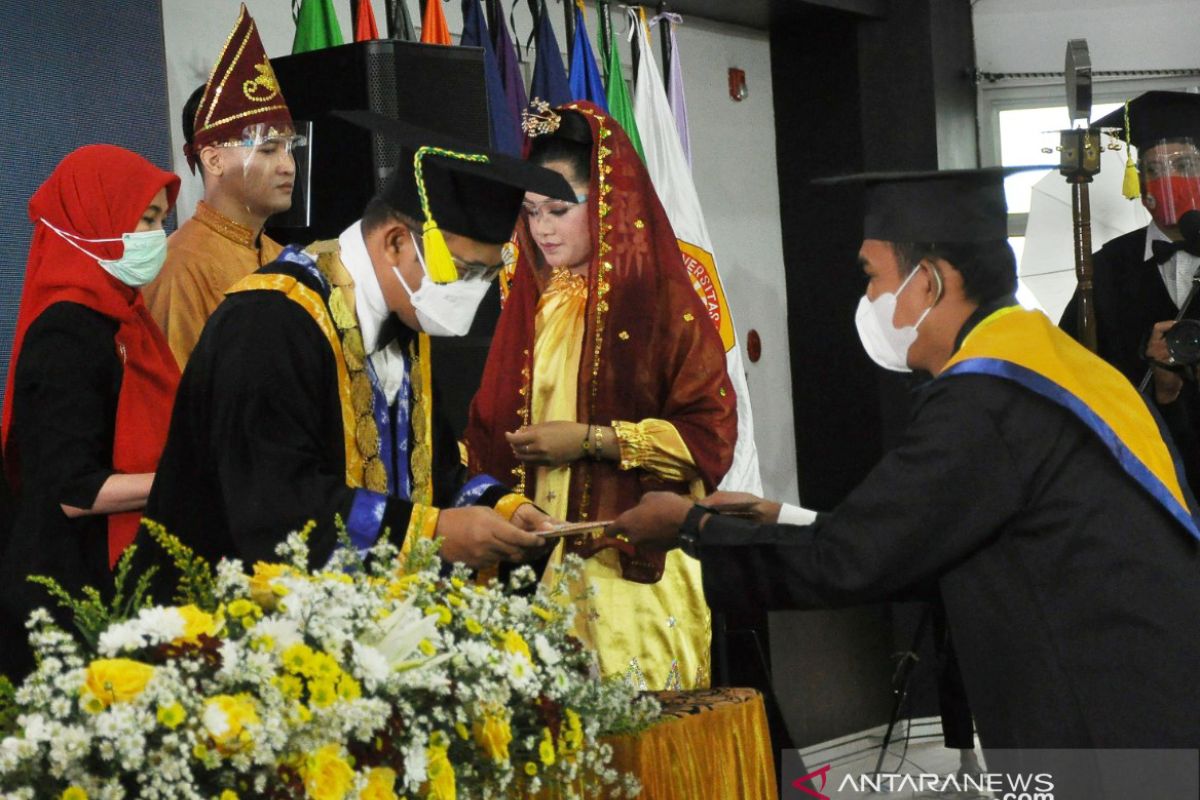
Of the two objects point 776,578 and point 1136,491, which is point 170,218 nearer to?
point 776,578

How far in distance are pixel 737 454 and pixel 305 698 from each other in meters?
3.86

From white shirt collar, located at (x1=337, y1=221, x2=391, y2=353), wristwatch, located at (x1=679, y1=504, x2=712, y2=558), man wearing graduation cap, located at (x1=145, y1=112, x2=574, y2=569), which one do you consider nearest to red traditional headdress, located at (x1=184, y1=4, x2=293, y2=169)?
man wearing graduation cap, located at (x1=145, y1=112, x2=574, y2=569)

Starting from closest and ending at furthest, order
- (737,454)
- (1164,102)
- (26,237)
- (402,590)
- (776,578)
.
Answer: (402,590) < (776,578) < (26,237) < (1164,102) < (737,454)

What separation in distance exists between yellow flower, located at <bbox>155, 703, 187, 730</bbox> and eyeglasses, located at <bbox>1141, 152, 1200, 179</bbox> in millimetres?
3665

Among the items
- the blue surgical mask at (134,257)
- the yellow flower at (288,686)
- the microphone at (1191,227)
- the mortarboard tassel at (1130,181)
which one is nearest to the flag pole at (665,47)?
the mortarboard tassel at (1130,181)

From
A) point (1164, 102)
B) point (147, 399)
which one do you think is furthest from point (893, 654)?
point (147, 399)

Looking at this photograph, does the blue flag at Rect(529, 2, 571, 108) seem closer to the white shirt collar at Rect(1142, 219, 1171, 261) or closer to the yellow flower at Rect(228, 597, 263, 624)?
the white shirt collar at Rect(1142, 219, 1171, 261)

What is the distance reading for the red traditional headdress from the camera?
3.71 m

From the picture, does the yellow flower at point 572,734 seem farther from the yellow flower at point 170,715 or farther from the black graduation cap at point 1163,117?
the black graduation cap at point 1163,117

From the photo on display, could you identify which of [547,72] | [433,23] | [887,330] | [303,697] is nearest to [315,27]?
[433,23]

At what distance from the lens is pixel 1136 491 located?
8.09 ft

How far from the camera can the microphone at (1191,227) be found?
4617 mm

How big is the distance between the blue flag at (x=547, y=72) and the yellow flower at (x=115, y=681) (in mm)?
3662

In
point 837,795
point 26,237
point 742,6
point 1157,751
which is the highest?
point 742,6
